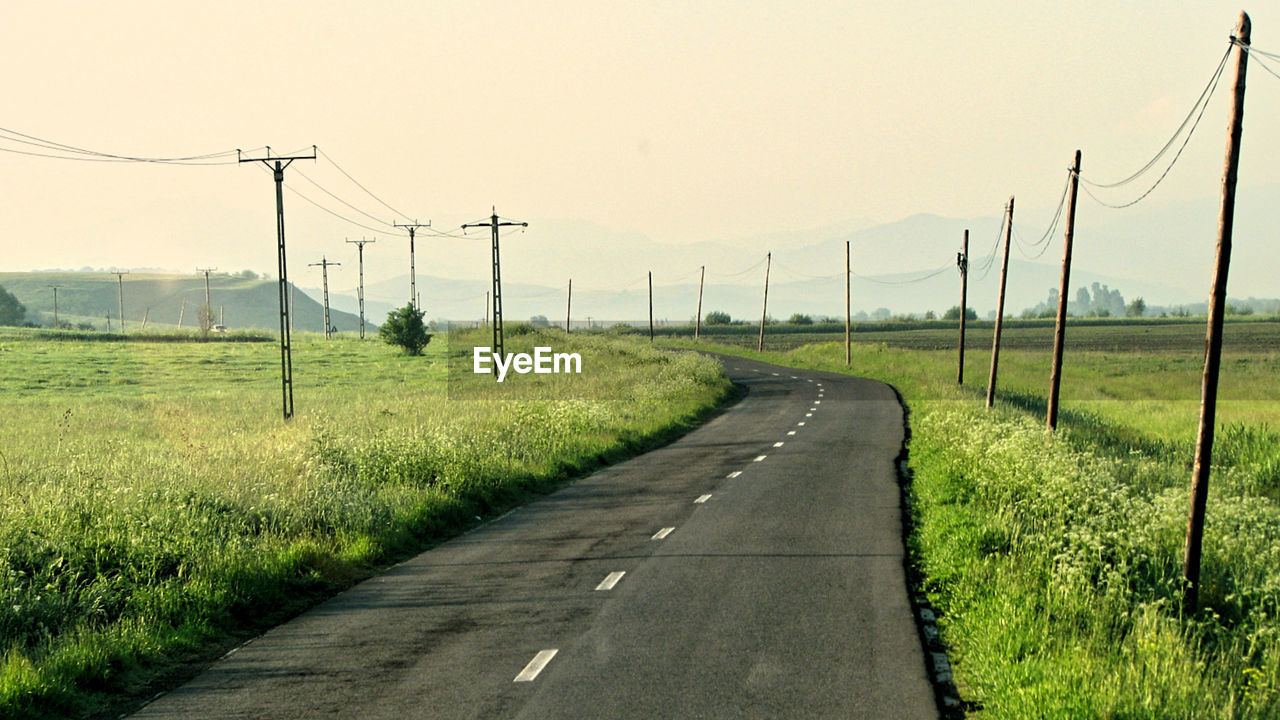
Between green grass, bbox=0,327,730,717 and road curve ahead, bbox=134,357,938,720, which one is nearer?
road curve ahead, bbox=134,357,938,720

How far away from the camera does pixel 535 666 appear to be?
27.6ft

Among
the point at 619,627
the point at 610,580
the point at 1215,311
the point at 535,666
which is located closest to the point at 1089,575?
the point at 1215,311

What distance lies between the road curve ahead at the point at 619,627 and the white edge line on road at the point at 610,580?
2.3 inches

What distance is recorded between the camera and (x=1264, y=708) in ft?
23.8

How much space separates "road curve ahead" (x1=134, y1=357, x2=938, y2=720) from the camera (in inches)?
300

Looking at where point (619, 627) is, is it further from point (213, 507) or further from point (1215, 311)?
point (1215, 311)

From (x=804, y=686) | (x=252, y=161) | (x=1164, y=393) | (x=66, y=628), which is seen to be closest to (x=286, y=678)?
(x=66, y=628)

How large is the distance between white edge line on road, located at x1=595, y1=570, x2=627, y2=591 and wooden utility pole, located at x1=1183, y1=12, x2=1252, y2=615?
6275 millimetres

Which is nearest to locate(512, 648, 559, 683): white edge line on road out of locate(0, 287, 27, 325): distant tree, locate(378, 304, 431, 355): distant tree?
locate(378, 304, 431, 355): distant tree

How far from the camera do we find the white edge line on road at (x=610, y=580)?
11242mm

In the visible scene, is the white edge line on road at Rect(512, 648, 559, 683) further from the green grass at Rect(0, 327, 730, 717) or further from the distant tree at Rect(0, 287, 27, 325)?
the distant tree at Rect(0, 287, 27, 325)

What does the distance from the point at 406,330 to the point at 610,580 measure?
69036mm

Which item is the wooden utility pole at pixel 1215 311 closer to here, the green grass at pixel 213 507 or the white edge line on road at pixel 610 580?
the white edge line on road at pixel 610 580

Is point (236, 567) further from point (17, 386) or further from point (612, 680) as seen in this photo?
point (17, 386)
